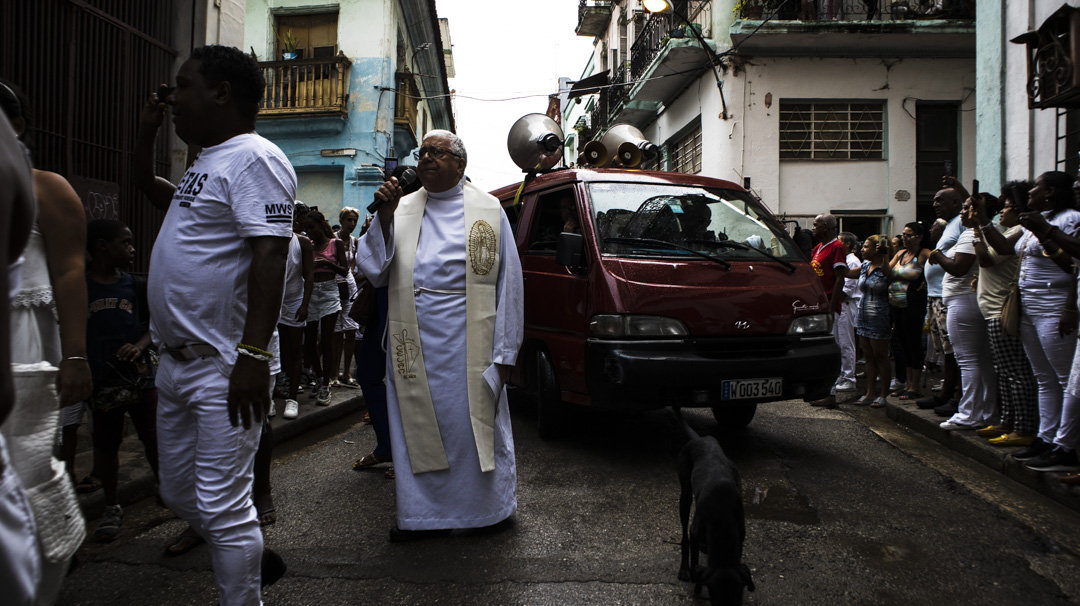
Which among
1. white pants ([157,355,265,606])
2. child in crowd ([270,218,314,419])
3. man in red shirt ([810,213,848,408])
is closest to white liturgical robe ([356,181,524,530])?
white pants ([157,355,265,606])

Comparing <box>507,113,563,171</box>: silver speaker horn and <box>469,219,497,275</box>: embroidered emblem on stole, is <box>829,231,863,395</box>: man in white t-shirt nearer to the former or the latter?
<box>507,113,563,171</box>: silver speaker horn

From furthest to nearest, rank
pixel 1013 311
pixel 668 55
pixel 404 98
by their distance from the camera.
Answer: pixel 404 98, pixel 668 55, pixel 1013 311

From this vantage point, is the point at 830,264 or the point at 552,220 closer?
the point at 552,220

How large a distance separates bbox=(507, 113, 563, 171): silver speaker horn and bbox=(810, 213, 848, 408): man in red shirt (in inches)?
105

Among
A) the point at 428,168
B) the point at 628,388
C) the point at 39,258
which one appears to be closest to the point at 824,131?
the point at 628,388

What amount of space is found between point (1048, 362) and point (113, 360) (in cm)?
551

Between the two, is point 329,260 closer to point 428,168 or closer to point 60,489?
point 428,168

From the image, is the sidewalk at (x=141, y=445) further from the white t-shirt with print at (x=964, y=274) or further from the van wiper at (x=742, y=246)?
the white t-shirt with print at (x=964, y=274)

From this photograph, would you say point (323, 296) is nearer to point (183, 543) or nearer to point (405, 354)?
point (405, 354)

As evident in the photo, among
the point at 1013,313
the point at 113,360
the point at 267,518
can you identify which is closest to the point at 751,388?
the point at 1013,313

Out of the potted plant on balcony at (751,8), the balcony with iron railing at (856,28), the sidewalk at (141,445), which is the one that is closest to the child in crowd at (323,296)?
the sidewalk at (141,445)

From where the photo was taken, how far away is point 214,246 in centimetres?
223

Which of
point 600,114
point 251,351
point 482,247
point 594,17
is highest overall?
point 594,17

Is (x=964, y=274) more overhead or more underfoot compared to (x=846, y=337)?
more overhead
